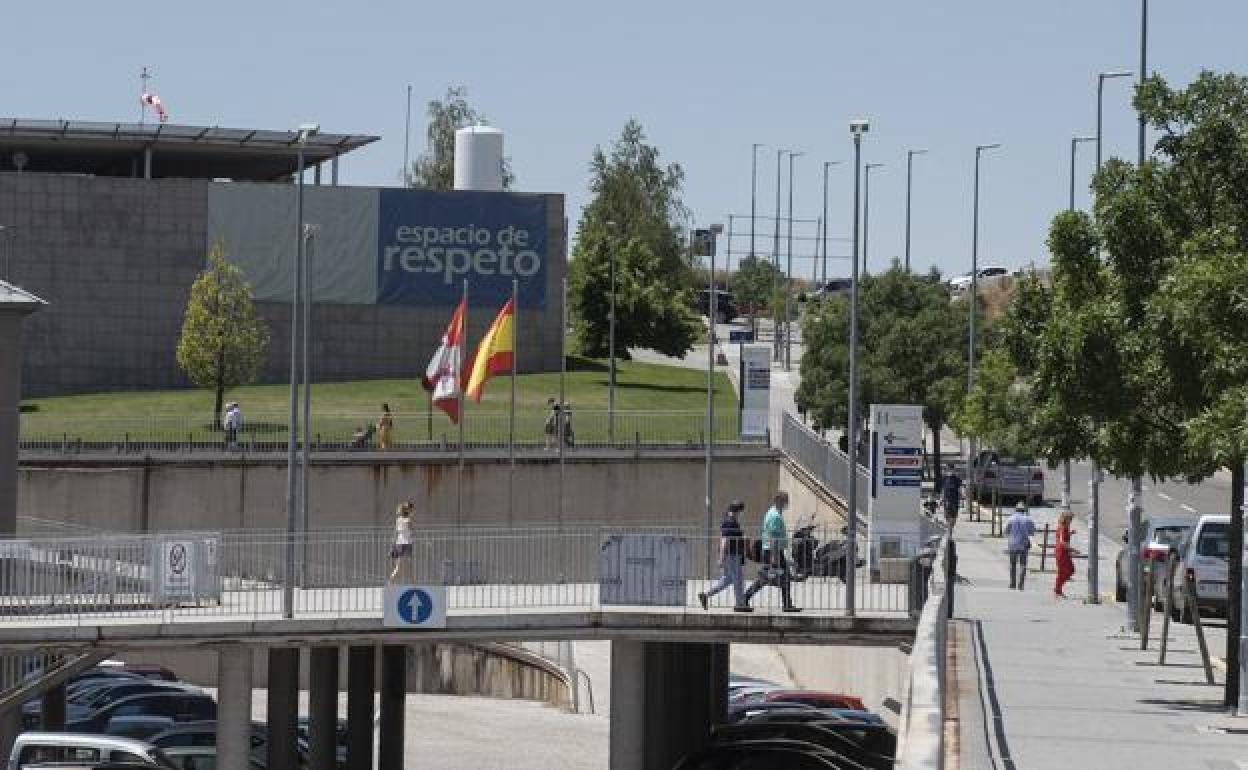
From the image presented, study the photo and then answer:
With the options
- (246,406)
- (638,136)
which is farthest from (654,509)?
(638,136)

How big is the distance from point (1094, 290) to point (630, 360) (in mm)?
73151

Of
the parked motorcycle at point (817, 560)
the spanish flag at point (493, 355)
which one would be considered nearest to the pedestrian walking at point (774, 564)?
the parked motorcycle at point (817, 560)

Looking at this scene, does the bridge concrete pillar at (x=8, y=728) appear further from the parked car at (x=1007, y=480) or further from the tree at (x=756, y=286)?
the tree at (x=756, y=286)

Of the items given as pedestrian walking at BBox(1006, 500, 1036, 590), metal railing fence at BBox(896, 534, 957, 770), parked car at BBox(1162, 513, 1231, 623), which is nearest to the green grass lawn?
pedestrian walking at BBox(1006, 500, 1036, 590)

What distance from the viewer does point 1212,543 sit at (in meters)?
38.2

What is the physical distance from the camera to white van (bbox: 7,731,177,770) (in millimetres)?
29594

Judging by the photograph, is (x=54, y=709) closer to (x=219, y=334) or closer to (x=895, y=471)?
(x=895, y=471)

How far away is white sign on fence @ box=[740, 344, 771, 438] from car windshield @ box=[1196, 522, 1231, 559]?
929 inches

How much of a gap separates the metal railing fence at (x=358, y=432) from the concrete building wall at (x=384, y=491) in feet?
2.73

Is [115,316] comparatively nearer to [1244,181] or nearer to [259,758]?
[259,758]

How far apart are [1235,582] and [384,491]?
42.8m

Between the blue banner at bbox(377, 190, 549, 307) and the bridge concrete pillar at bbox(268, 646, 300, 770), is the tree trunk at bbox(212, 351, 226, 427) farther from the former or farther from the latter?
the bridge concrete pillar at bbox(268, 646, 300, 770)

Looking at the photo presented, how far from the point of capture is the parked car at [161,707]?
4150 cm

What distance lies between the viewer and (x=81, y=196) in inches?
3194
